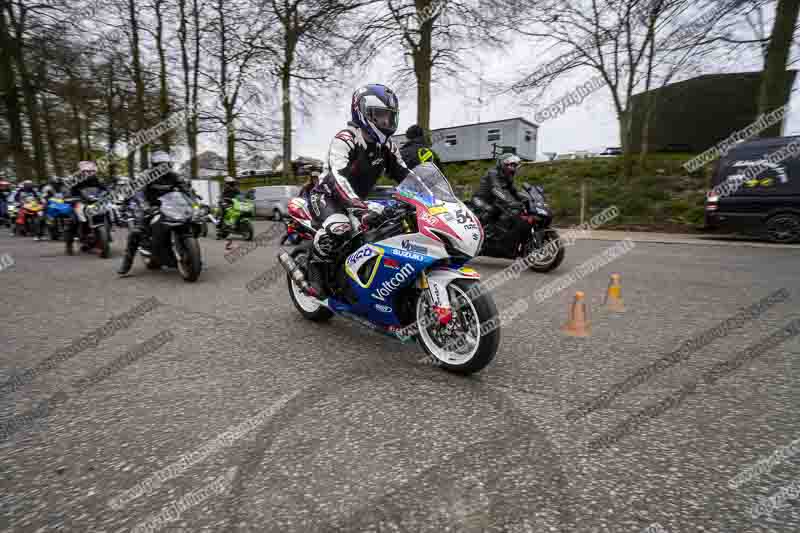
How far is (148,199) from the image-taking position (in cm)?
680

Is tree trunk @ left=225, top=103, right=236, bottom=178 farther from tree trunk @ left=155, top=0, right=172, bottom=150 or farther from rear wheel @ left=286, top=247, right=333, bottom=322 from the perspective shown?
rear wheel @ left=286, top=247, right=333, bottom=322

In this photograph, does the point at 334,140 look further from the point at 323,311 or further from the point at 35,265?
the point at 35,265

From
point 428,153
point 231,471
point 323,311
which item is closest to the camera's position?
point 231,471

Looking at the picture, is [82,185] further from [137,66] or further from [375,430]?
[137,66]

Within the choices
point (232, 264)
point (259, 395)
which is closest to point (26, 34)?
point (232, 264)

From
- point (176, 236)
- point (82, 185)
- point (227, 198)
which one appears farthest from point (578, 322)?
point (227, 198)

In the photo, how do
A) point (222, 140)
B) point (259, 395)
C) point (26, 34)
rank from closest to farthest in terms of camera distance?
point (259, 395) < point (26, 34) < point (222, 140)

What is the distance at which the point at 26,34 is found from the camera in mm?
18797

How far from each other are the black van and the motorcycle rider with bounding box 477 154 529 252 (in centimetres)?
664

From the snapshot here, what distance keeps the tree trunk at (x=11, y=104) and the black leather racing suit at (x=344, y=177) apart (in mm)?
23235

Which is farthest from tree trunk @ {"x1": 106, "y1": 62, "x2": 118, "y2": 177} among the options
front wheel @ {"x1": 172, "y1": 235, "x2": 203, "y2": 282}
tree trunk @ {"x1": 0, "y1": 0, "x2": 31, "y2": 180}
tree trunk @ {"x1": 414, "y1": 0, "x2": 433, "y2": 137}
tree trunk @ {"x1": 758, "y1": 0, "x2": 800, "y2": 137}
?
tree trunk @ {"x1": 758, "y1": 0, "x2": 800, "y2": 137}

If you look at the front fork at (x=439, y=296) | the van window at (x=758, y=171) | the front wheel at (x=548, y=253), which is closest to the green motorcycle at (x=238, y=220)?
the front wheel at (x=548, y=253)

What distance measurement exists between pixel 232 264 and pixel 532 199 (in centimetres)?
531

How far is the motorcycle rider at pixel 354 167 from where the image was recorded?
3.37m
